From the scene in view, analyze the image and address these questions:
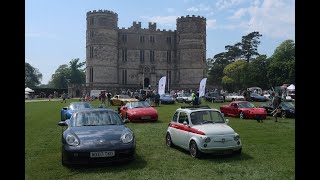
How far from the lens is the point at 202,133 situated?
1083cm

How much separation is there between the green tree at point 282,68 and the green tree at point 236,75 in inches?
273

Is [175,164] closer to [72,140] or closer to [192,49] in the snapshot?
[72,140]

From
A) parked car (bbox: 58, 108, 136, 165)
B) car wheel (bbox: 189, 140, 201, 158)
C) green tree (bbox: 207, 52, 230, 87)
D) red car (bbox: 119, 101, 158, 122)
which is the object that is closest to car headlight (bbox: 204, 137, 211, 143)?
car wheel (bbox: 189, 140, 201, 158)

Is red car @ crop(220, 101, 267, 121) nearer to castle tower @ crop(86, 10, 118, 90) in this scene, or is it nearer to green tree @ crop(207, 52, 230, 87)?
castle tower @ crop(86, 10, 118, 90)

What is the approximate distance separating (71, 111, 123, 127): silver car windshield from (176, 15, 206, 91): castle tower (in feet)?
256

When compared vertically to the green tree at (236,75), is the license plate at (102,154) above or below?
below

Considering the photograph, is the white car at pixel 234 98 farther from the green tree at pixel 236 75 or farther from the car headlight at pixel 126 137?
the car headlight at pixel 126 137

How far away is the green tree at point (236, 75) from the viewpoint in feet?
289

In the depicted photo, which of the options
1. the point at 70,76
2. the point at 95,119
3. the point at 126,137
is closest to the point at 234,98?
the point at 95,119

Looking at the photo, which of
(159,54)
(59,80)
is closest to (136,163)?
(159,54)

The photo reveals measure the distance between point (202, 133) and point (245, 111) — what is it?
46.4 feet

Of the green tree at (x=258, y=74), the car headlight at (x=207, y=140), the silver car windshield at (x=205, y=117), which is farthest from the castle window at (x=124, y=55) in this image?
the car headlight at (x=207, y=140)

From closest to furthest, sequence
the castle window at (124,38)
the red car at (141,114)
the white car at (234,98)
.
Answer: the red car at (141,114), the white car at (234,98), the castle window at (124,38)
